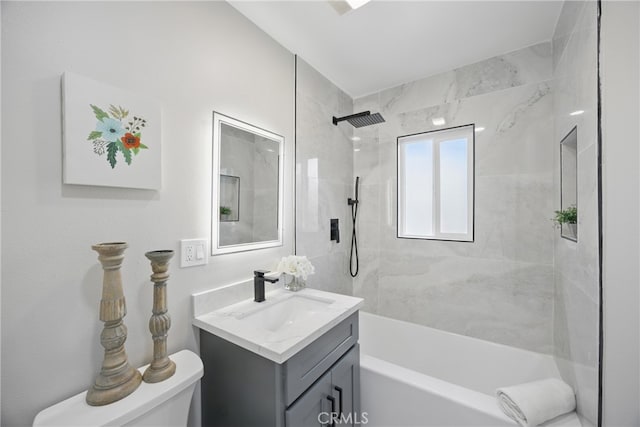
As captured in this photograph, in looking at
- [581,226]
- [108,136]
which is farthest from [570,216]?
[108,136]

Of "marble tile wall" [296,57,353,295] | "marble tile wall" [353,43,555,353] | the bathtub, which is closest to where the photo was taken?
the bathtub

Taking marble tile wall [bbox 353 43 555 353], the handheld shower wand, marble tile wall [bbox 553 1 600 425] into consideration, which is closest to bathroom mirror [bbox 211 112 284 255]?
the handheld shower wand


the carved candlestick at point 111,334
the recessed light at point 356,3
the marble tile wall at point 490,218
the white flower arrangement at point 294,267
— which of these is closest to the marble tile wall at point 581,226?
the marble tile wall at point 490,218

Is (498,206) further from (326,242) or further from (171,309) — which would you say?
(171,309)

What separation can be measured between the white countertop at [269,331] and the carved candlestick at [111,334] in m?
0.36

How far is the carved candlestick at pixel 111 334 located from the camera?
0.84 metres

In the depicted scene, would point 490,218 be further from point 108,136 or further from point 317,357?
point 108,136

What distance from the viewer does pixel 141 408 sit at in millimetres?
832

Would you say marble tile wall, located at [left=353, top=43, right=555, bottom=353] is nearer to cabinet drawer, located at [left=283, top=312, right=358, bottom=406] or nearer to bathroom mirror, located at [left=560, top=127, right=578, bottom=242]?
bathroom mirror, located at [left=560, top=127, right=578, bottom=242]

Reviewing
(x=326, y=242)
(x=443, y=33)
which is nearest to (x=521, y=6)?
(x=443, y=33)

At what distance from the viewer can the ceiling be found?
150 cm

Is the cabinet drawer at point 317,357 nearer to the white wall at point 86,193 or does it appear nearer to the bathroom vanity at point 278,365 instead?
the bathroom vanity at point 278,365

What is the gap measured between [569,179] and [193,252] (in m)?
2.08

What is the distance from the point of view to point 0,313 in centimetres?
76
